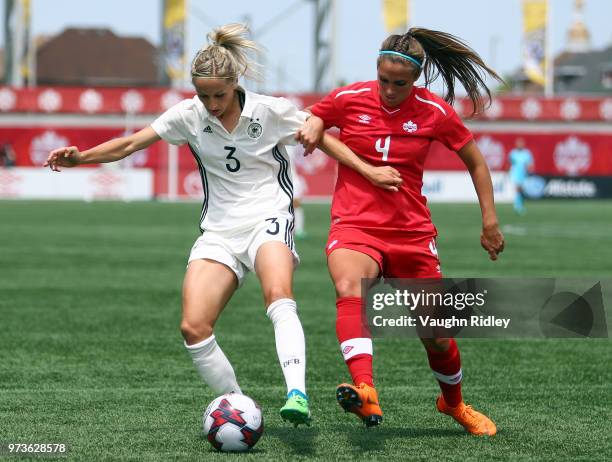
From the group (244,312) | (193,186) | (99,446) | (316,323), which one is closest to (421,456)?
(99,446)

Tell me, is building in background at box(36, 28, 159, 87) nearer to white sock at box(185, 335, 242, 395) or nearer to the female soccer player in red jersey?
the female soccer player in red jersey

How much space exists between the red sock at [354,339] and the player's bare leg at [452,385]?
52 centimetres

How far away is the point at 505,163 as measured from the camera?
4950cm

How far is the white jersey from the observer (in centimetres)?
634

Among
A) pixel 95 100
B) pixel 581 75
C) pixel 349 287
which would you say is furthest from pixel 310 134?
pixel 581 75

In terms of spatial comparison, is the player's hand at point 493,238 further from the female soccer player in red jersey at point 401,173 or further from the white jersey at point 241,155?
the white jersey at point 241,155

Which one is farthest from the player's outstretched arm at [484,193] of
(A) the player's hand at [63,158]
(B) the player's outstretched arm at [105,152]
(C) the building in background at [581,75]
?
(C) the building in background at [581,75]

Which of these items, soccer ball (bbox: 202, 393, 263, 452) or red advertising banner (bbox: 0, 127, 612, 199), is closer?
soccer ball (bbox: 202, 393, 263, 452)

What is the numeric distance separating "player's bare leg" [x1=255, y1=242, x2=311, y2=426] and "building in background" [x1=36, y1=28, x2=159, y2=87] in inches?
3735

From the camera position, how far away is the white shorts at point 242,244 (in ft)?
20.5

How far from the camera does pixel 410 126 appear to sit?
6.26 m

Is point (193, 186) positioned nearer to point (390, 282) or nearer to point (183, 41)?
point (183, 41)

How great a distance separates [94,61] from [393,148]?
98.5 m

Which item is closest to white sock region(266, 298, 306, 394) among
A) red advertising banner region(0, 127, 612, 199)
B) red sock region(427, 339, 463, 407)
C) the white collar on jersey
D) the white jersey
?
the white jersey
